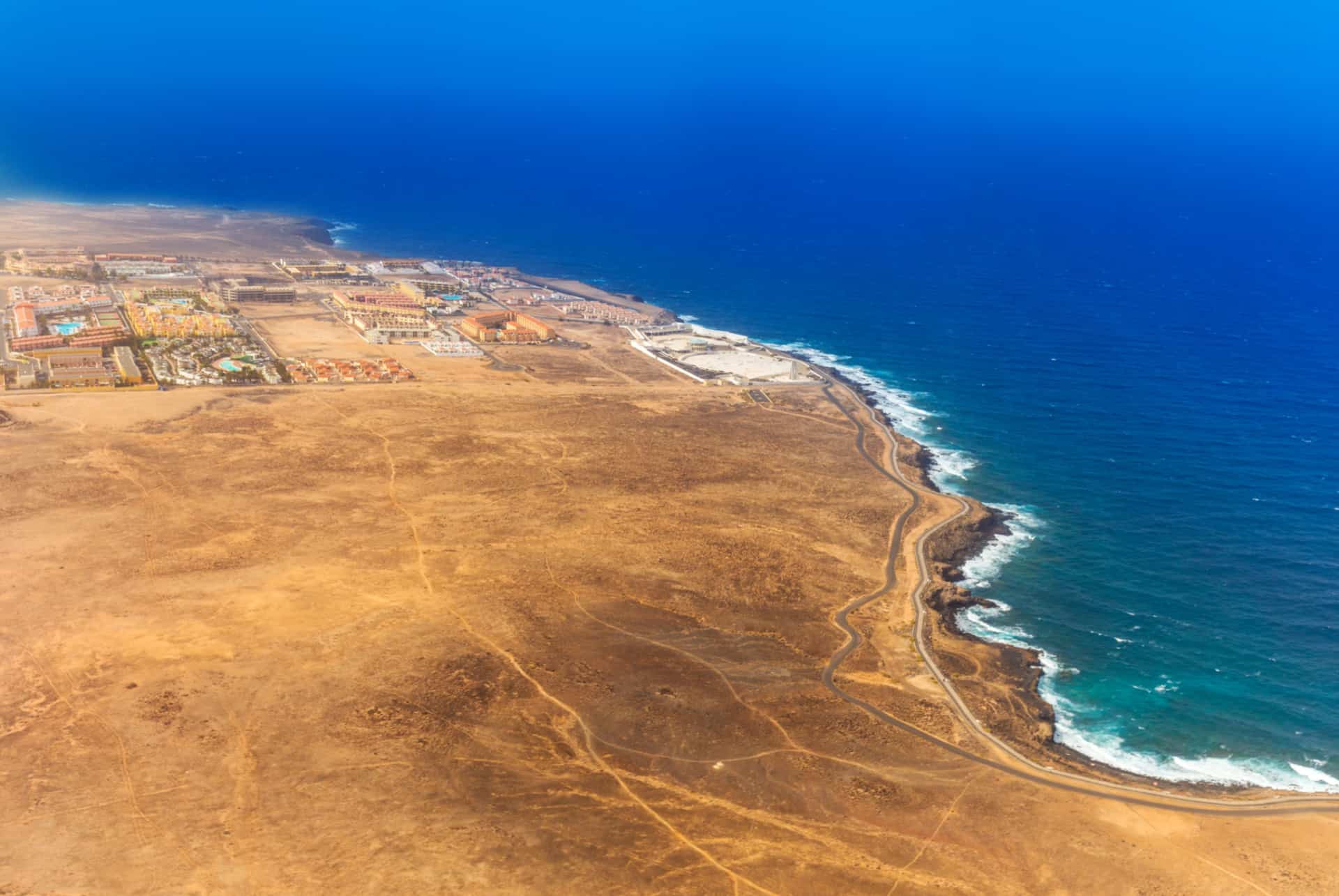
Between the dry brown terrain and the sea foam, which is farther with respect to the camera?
the dry brown terrain

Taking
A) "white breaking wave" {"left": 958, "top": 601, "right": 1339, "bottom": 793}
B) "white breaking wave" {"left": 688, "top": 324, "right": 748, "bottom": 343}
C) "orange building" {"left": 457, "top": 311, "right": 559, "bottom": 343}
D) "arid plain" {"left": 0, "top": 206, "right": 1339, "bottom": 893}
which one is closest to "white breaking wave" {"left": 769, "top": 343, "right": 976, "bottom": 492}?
"white breaking wave" {"left": 688, "top": 324, "right": 748, "bottom": 343}

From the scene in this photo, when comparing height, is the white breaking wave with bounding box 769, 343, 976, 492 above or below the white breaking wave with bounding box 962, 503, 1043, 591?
above

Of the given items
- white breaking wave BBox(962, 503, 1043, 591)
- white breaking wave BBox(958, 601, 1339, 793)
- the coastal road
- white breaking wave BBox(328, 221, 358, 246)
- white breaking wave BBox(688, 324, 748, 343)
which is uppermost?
white breaking wave BBox(328, 221, 358, 246)

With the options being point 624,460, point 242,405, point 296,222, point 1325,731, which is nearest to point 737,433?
point 624,460

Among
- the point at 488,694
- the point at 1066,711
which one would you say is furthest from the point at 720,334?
the point at 488,694

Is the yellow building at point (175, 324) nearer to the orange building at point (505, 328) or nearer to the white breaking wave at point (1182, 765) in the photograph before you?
the orange building at point (505, 328)

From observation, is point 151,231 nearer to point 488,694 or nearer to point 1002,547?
point 488,694

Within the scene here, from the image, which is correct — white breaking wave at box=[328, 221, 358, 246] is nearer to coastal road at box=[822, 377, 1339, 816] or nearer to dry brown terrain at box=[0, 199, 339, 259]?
dry brown terrain at box=[0, 199, 339, 259]
